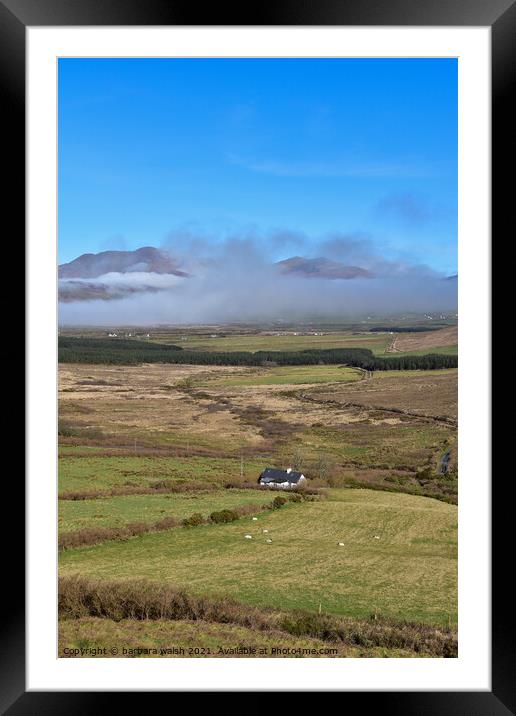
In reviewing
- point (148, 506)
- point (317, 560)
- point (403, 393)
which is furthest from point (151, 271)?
point (317, 560)

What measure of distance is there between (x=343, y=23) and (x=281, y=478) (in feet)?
5.78

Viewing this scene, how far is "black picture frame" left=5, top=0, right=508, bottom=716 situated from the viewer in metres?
1.28

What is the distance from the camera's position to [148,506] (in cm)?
195

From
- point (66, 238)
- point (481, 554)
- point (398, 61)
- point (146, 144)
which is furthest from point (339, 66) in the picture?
point (481, 554)

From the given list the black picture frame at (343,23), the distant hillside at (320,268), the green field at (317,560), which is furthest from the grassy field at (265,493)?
the distant hillside at (320,268)

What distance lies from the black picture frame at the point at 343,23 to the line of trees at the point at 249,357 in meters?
0.80

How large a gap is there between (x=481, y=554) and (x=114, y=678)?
1.24 meters

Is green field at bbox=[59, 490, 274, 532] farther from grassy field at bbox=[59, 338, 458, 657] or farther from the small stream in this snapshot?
the small stream

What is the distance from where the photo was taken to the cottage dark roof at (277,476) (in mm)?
2053

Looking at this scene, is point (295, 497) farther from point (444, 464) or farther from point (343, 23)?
point (343, 23)

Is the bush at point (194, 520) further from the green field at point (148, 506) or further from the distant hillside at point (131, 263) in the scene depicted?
the distant hillside at point (131, 263)

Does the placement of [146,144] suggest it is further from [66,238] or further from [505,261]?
[505,261]

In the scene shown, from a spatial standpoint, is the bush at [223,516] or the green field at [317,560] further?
the bush at [223,516]

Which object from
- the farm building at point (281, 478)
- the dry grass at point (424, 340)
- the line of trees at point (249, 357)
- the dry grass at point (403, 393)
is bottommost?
the farm building at point (281, 478)
